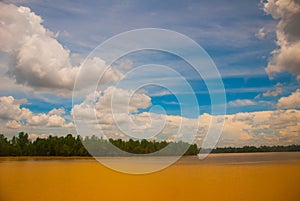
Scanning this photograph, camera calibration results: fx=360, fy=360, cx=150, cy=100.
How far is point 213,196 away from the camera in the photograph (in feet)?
22.4

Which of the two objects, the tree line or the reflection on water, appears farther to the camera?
the tree line

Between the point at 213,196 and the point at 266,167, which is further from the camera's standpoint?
the point at 266,167

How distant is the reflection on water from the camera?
689 centimetres

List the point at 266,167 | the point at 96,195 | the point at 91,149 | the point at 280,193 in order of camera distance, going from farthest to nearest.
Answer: the point at 91,149 < the point at 266,167 < the point at 96,195 < the point at 280,193

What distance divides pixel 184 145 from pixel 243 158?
1803mm

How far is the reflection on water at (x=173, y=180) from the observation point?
6.89 metres

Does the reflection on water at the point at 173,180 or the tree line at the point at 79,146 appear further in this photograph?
the tree line at the point at 79,146

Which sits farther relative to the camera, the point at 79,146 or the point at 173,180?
the point at 79,146

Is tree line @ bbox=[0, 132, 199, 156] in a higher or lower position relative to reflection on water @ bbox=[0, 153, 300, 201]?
higher

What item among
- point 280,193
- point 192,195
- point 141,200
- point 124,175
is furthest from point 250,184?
point 124,175

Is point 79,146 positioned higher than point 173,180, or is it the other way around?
point 79,146

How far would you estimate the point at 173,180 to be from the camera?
769 cm

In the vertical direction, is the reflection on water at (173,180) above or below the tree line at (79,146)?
below

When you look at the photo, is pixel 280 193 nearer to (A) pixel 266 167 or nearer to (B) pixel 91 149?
(A) pixel 266 167
